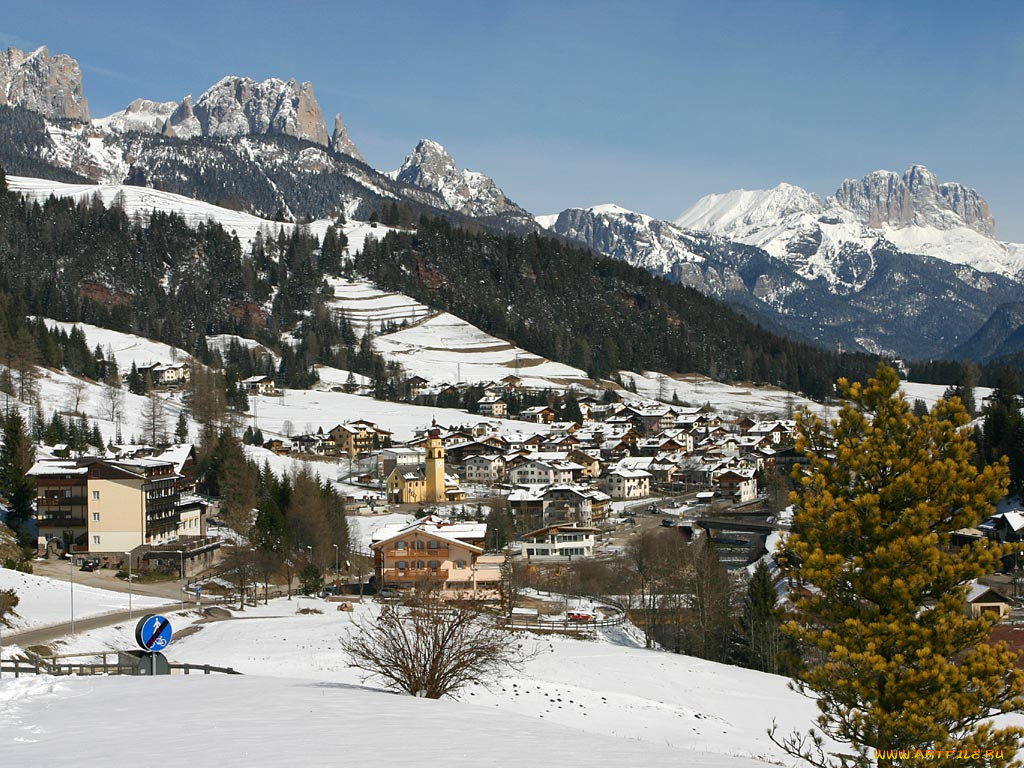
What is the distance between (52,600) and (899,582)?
36310mm

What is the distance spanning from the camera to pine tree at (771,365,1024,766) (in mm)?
12656

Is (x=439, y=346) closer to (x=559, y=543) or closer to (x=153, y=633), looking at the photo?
(x=559, y=543)

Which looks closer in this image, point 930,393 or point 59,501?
point 59,501

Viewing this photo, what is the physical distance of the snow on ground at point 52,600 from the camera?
36.0m

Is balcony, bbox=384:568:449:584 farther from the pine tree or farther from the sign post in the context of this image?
the pine tree

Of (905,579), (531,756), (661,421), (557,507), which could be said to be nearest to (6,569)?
(531,756)

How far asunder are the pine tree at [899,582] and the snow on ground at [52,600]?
96.2ft

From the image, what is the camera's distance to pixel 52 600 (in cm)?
4012

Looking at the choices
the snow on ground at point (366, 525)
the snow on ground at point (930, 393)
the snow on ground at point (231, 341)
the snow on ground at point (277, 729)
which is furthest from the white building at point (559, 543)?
the snow on ground at point (930, 393)

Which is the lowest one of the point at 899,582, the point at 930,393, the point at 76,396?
the point at 899,582

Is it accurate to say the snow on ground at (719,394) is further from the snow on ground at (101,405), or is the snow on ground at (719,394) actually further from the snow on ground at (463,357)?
the snow on ground at (101,405)

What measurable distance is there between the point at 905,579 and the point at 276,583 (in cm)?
4760

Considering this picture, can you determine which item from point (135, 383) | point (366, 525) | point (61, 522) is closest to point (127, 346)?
point (135, 383)

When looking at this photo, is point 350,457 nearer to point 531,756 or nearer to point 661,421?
point 661,421
